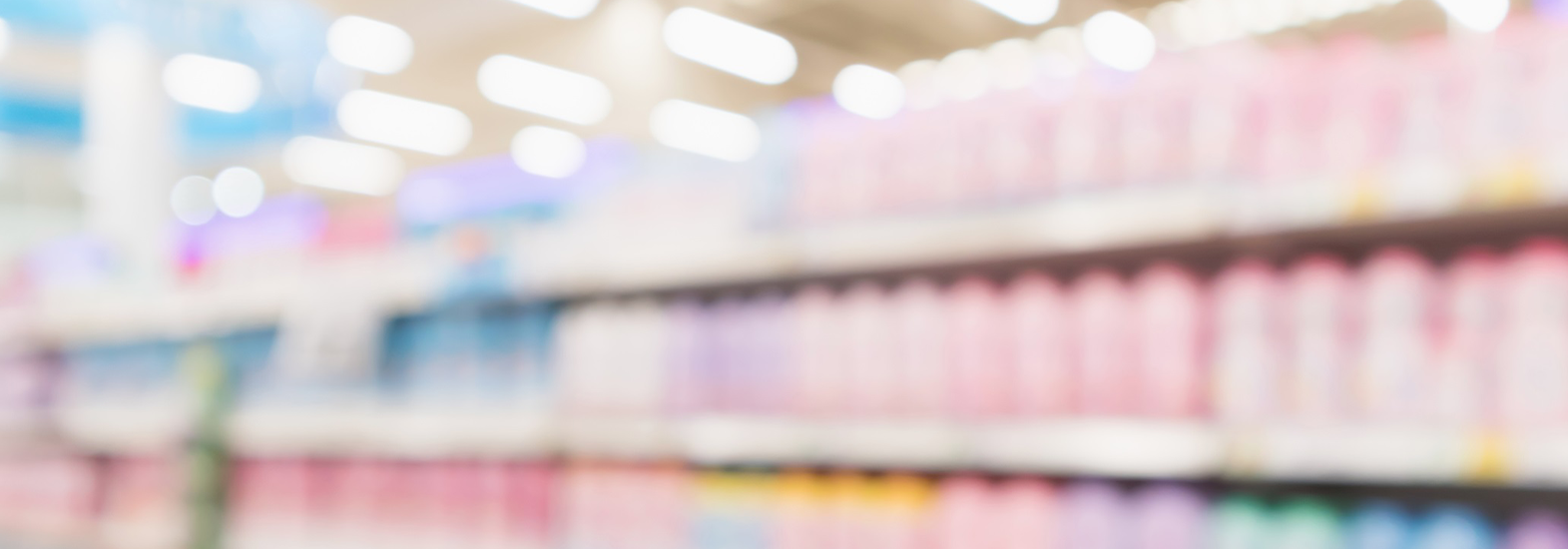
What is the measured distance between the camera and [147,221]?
4.55 metres

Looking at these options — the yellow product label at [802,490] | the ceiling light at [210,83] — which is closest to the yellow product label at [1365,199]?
the yellow product label at [802,490]

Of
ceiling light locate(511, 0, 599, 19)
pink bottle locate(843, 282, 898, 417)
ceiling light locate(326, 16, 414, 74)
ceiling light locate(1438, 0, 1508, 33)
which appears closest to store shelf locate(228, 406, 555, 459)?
pink bottle locate(843, 282, 898, 417)

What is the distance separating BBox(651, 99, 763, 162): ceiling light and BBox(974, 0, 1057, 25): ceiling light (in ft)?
7.49

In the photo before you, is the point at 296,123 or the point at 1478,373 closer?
the point at 1478,373

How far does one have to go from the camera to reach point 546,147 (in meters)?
11.0

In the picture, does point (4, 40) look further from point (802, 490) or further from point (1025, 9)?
point (802, 490)

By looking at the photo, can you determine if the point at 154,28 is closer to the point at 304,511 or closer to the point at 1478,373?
the point at 304,511

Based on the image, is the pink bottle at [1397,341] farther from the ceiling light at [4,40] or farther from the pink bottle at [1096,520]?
the ceiling light at [4,40]

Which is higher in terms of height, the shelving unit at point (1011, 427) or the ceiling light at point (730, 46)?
the ceiling light at point (730, 46)

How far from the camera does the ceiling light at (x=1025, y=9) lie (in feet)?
24.2

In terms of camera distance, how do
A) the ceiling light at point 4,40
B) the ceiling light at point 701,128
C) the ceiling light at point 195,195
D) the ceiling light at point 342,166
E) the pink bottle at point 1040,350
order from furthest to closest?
the ceiling light at point 195,195 → the ceiling light at point 342,166 → the ceiling light at point 701,128 → the ceiling light at point 4,40 → the pink bottle at point 1040,350

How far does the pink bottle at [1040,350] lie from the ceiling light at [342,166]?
9277 millimetres

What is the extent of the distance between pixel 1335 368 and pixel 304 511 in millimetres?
2377

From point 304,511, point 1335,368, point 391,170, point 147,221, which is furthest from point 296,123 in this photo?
point 391,170
